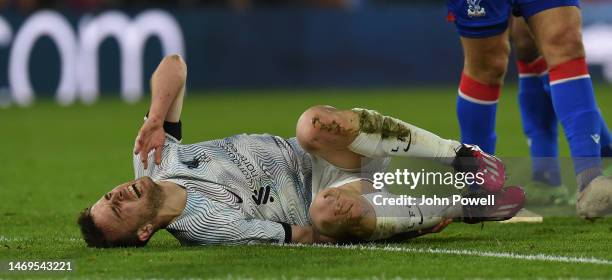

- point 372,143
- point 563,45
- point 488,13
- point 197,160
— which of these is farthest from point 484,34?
point 197,160

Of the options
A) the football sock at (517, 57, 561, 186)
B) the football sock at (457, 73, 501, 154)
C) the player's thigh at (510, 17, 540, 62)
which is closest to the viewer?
the football sock at (457, 73, 501, 154)

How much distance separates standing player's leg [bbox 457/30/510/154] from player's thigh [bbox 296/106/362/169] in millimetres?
1329

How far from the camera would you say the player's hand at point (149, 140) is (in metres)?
5.70

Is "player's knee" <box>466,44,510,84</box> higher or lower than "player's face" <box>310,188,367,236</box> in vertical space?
higher

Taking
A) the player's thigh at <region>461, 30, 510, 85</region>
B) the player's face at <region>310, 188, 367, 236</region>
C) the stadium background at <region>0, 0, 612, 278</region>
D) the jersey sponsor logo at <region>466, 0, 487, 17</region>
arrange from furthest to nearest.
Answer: the stadium background at <region>0, 0, 612, 278</region>, the player's thigh at <region>461, 30, 510, 85</region>, the jersey sponsor logo at <region>466, 0, 487, 17</region>, the player's face at <region>310, 188, 367, 236</region>

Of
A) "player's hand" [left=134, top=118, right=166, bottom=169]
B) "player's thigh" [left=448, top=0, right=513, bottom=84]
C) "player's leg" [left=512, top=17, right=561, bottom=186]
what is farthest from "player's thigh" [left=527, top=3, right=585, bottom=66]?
Result: "player's hand" [left=134, top=118, right=166, bottom=169]

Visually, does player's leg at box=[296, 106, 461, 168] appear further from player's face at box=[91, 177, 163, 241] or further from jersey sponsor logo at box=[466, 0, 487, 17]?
jersey sponsor logo at box=[466, 0, 487, 17]

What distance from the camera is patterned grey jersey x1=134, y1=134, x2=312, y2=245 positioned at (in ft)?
18.3

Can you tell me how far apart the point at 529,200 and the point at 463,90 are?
687 mm

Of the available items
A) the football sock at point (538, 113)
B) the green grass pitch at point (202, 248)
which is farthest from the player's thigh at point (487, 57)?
the green grass pitch at point (202, 248)

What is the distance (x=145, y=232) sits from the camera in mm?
5562

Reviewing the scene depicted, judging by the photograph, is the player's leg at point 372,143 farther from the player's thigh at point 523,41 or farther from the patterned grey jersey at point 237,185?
the player's thigh at point 523,41

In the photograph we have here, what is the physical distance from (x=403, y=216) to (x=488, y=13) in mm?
1388

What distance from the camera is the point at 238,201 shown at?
571cm
